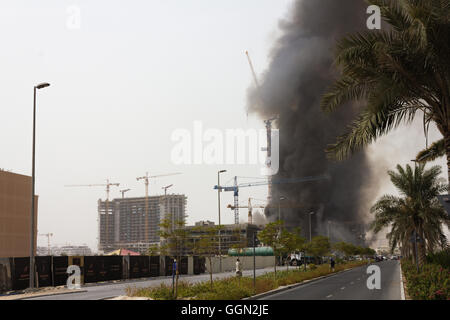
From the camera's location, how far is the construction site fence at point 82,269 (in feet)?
100

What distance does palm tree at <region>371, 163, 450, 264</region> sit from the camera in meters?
37.3

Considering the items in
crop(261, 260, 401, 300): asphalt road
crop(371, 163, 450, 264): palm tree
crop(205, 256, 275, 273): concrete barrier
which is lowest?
crop(205, 256, 275, 273): concrete barrier

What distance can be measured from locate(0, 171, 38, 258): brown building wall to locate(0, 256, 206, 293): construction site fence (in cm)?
6012

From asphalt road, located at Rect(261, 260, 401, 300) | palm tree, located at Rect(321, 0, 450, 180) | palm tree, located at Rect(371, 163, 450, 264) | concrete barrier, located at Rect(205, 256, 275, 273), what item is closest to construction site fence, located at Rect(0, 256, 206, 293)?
concrete barrier, located at Rect(205, 256, 275, 273)

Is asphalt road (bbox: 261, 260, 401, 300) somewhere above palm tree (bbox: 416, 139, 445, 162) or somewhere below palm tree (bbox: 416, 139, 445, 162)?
below

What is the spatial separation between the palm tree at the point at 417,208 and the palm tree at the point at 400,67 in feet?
67.4

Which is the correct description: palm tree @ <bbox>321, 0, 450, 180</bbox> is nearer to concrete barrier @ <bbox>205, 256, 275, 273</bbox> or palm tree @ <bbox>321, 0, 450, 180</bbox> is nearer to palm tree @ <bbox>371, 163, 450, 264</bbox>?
palm tree @ <bbox>371, 163, 450, 264</bbox>

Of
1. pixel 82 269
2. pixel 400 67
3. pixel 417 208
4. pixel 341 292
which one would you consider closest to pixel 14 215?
pixel 82 269

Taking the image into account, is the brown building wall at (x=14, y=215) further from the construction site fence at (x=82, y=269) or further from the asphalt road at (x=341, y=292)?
the asphalt road at (x=341, y=292)

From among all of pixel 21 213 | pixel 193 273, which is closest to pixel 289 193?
pixel 21 213

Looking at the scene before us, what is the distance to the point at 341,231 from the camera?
15362cm

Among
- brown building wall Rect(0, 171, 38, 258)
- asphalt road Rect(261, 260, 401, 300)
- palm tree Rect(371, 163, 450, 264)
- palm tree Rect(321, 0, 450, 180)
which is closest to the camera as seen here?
palm tree Rect(321, 0, 450, 180)
